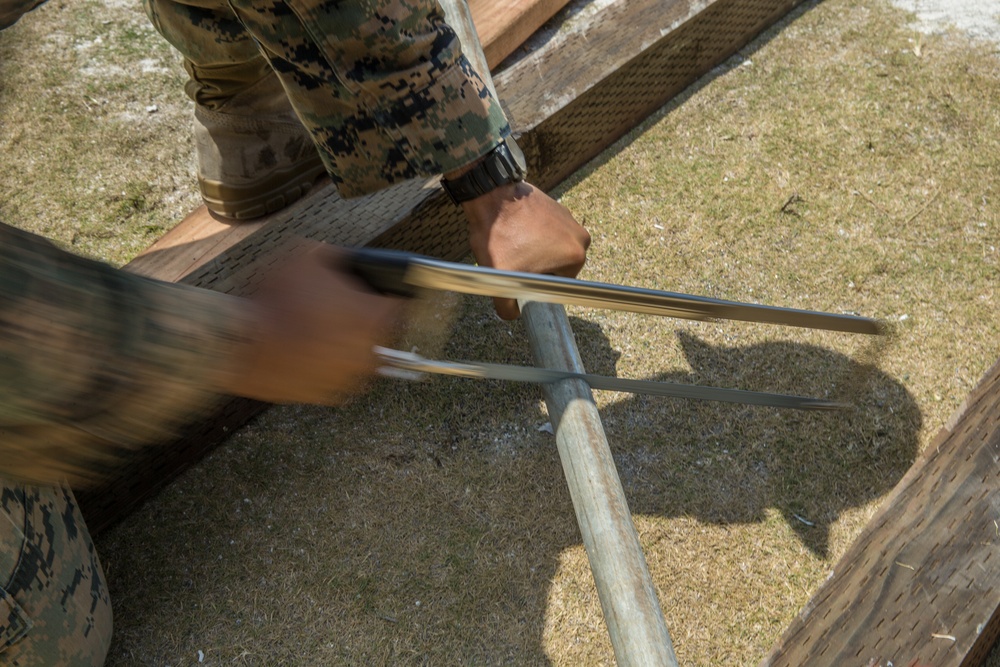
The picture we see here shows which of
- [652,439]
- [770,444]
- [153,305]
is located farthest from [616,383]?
[153,305]

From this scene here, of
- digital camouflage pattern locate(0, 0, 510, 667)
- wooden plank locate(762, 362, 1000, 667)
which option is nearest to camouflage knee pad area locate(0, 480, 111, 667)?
digital camouflage pattern locate(0, 0, 510, 667)

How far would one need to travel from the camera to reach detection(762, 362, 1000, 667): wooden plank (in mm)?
1522

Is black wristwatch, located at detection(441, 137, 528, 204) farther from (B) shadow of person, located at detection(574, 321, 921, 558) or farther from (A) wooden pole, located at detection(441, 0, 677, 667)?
(B) shadow of person, located at detection(574, 321, 921, 558)

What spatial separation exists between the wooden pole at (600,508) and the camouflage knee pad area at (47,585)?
38.2 inches

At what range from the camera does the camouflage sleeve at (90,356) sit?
89 cm

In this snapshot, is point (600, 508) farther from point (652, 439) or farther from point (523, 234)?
point (523, 234)

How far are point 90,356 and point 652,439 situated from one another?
1.50 m

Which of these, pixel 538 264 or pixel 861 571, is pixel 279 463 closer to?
pixel 538 264

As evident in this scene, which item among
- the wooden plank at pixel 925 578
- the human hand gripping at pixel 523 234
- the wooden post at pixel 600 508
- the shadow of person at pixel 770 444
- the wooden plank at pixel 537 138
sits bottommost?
the shadow of person at pixel 770 444

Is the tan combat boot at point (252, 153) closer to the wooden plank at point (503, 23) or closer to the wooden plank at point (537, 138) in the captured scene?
the wooden plank at point (537, 138)

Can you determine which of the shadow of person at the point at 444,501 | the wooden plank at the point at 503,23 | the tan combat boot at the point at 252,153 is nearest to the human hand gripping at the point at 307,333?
the shadow of person at the point at 444,501

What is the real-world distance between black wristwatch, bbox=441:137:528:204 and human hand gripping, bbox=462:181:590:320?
0.01m

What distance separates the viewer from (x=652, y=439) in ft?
7.09

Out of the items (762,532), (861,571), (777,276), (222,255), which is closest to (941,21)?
(777,276)
